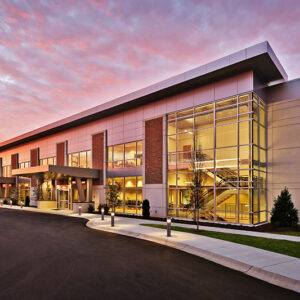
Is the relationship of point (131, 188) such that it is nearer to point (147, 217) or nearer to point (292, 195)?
point (147, 217)

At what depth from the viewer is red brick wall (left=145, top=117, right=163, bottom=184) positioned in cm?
2503

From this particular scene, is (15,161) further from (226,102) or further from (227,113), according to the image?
(226,102)

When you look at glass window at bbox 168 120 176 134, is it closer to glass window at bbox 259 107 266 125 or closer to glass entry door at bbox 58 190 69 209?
glass window at bbox 259 107 266 125

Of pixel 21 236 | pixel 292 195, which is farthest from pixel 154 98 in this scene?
pixel 21 236

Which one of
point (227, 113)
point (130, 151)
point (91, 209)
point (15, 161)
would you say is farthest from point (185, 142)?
point (15, 161)

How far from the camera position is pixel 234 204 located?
21719 millimetres

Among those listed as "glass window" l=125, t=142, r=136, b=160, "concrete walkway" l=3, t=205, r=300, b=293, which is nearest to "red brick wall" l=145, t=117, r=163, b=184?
"glass window" l=125, t=142, r=136, b=160

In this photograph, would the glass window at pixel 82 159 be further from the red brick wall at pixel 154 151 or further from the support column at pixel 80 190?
the red brick wall at pixel 154 151

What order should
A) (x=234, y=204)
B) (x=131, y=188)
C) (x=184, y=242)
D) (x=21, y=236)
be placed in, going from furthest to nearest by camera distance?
(x=131, y=188)
(x=234, y=204)
(x=21, y=236)
(x=184, y=242)

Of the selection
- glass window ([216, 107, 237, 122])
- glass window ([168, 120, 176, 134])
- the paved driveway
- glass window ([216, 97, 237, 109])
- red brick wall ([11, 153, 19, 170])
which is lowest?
the paved driveway

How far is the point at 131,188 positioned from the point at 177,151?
6.99m

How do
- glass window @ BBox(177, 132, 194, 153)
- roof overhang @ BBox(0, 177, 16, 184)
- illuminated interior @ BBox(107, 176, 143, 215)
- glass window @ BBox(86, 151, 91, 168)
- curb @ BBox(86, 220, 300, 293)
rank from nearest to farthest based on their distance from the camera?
curb @ BBox(86, 220, 300, 293) < glass window @ BBox(177, 132, 194, 153) < illuminated interior @ BBox(107, 176, 143, 215) < glass window @ BBox(86, 151, 91, 168) < roof overhang @ BBox(0, 177, 16, 184)

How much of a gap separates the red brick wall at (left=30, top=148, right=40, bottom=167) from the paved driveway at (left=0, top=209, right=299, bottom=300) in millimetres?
34228

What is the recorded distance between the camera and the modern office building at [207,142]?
19594mm
